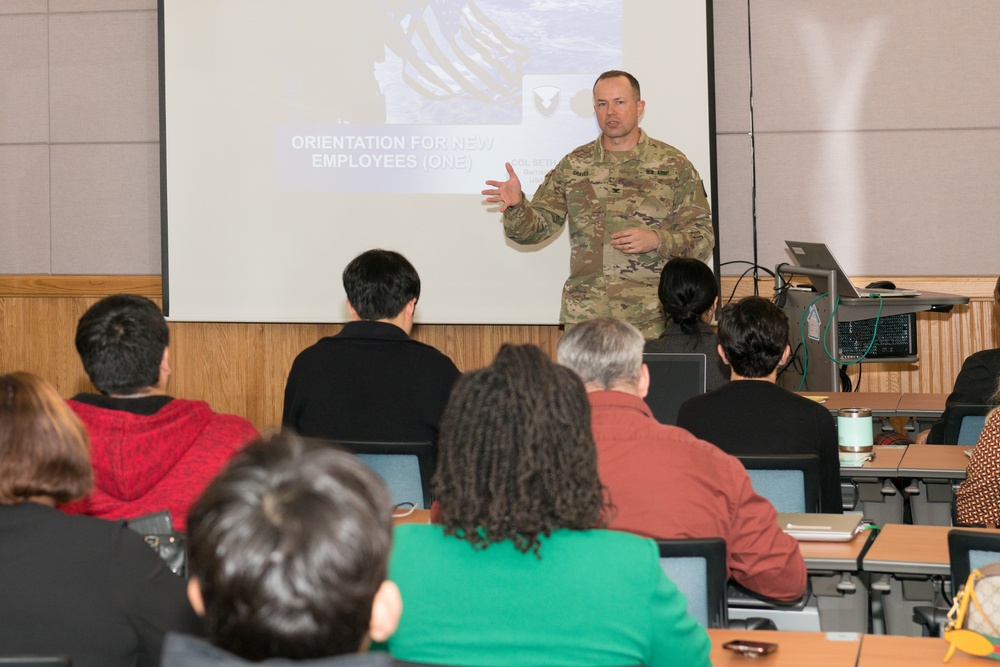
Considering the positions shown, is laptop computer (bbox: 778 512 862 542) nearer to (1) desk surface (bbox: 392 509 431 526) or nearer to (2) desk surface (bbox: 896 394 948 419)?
(1) desk surface (bbox: 392 509 431 526)

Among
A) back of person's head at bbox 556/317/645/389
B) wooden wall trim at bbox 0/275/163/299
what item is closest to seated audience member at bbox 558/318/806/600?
back of person's head at bbox 556/317/645/389

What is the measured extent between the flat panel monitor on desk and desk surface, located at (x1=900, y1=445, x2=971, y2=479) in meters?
0.64

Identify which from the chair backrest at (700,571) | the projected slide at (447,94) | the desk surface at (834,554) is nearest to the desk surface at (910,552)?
the desk surface at (834,554)

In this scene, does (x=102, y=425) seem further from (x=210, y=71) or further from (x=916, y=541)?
(x=210, y=71)

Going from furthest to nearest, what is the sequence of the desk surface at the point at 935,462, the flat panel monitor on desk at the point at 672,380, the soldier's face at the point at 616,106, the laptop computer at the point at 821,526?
1. the soldier's face at the point at 616,106
2. the flat panel monitor on desk at the point at 672,380
3. the desk surface at the point at 935,462
4. the laptop computer at the point at 821,526

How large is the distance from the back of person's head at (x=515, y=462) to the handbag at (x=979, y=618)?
668mm

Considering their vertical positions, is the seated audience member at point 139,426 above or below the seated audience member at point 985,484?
above

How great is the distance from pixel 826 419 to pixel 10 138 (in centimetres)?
529

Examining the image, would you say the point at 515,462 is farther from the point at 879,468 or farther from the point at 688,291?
the point at 688,291

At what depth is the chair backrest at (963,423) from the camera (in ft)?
11.0

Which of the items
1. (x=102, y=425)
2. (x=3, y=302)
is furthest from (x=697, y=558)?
(x=3, y=302)

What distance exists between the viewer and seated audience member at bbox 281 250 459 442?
315 centimetres

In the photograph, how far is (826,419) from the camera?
9.23 ft

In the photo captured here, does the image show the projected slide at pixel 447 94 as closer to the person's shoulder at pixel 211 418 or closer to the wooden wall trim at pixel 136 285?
the wooden wall trim at pixel 136 285
